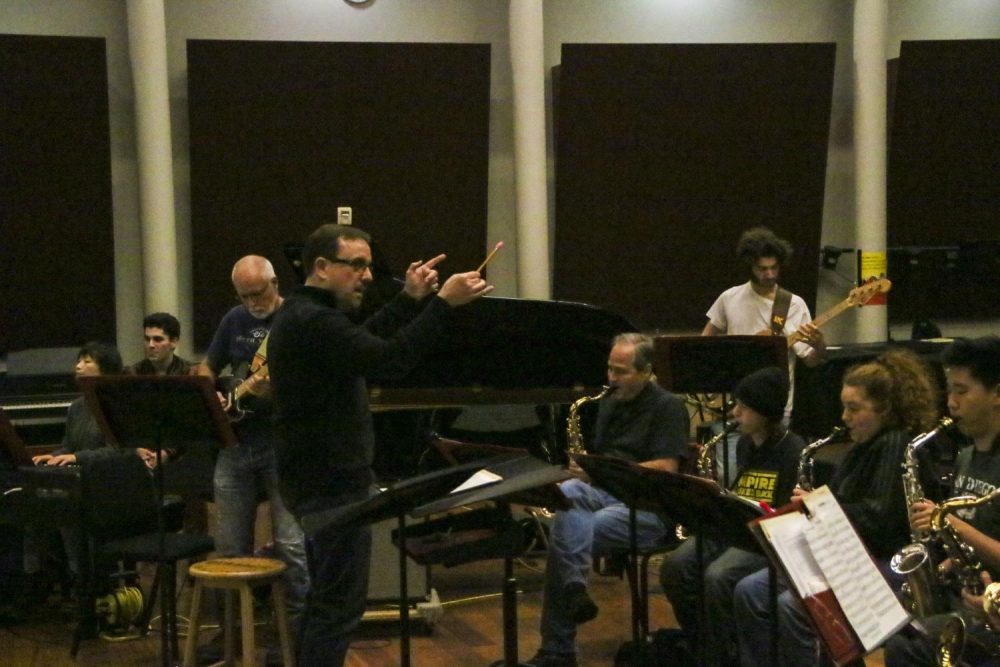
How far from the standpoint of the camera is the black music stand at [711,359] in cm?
599

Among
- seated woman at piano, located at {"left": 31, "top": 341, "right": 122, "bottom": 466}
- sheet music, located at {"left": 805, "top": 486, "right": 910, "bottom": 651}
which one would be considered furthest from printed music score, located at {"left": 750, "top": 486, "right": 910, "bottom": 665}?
seated woman at piano, located at {"left": 31, "top": 341, "right": 122, "bottom": 466}

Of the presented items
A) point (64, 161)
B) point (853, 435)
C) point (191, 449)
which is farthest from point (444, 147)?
point (853, 435)

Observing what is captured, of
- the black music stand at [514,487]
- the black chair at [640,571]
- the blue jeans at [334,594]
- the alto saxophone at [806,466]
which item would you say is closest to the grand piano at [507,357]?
the black chair at [640,571]

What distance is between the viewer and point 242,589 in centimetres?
525

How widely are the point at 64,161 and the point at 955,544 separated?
722 cm

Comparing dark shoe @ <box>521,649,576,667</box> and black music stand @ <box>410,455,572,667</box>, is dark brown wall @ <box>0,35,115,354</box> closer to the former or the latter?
dark shoe @ <box>521,649,576,667</box>

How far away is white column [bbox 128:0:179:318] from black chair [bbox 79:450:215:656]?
3420 mm

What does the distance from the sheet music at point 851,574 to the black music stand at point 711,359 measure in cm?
246

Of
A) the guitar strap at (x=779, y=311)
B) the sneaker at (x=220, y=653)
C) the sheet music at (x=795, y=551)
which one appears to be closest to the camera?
the sheet music at (x=795, y=551)

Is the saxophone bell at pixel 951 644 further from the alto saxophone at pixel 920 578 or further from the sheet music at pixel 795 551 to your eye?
the sheet music at pixel 795 551

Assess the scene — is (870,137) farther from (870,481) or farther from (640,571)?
(870,481)

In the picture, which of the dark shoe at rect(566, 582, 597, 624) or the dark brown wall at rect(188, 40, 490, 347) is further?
the dark brown wall at rect(188, 40, 490, 347)

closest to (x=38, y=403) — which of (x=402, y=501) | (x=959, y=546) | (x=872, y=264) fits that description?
(x=402, y=501)

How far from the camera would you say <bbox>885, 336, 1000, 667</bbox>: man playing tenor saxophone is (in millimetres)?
3838
